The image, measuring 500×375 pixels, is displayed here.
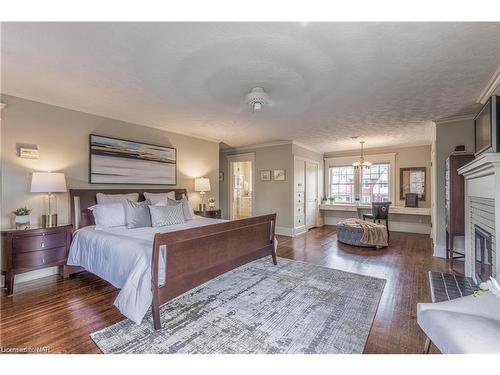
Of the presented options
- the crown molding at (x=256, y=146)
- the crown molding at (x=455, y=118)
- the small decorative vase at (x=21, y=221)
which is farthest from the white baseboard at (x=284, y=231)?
the small decorative vase at (x=21, y=221)

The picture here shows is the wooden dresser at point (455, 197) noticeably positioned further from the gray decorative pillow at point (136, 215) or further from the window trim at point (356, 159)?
the gray decorative pillow at point (136, 215)

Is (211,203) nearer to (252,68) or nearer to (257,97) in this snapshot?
(257,97)

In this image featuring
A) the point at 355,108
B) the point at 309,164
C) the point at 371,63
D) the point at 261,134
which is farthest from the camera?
the point at 309,164

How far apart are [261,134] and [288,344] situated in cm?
422

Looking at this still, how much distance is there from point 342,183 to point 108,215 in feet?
21.4

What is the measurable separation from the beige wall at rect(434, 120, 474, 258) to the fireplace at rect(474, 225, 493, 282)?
133 cm

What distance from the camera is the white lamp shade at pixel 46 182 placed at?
2.89m

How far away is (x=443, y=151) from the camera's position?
4047 millimetres

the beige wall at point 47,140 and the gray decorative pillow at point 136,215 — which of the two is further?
the gray decorative pillow at point 136,215

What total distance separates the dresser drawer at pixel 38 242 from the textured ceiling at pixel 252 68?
180 cm

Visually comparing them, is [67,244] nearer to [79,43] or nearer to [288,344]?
[79,43]

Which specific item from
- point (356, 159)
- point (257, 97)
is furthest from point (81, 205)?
point (356, 159)
